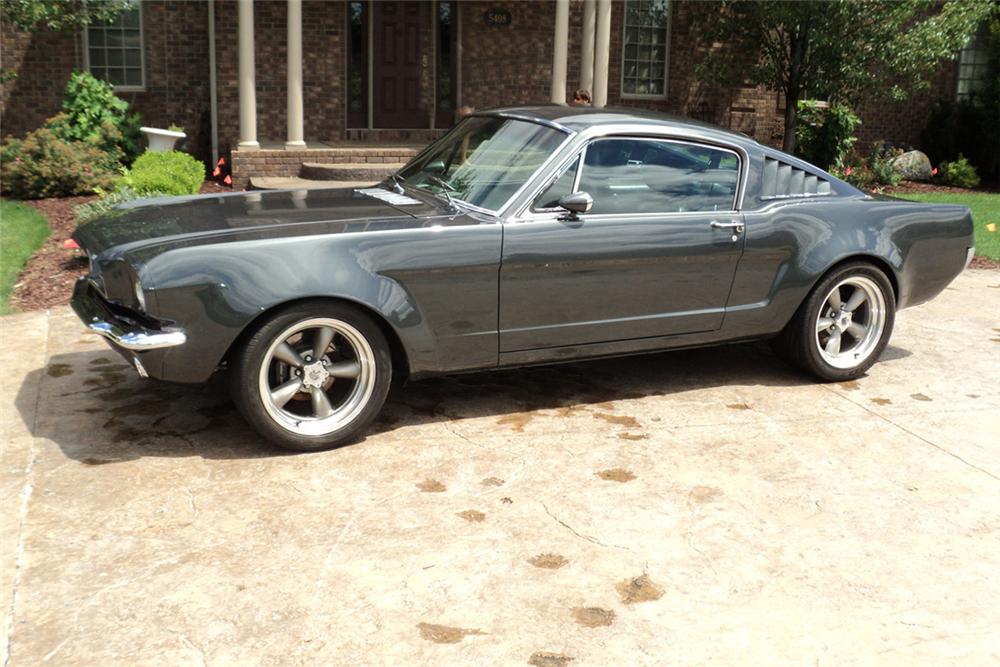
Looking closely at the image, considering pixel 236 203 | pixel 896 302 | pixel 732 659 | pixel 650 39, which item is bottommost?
pixel 732 659

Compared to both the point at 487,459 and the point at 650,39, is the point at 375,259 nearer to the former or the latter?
the point at 487,459

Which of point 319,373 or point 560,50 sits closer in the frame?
point 319,373

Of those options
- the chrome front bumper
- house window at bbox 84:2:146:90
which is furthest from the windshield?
house window at bbox 84:2:146:90

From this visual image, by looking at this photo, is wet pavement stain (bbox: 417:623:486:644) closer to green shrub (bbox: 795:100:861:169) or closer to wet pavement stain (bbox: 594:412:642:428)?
wet pavement stain (bbox: 594:412:642:428)

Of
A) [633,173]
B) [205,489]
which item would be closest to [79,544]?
[205,489]

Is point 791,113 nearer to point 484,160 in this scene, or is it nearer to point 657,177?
point 657,177

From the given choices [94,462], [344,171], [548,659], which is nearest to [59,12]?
[344,171]

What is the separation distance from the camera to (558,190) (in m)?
5.36

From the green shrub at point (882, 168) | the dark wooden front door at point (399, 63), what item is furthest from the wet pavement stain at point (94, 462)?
the green shrub at point (882, 168)

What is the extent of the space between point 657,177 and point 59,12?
1093cm

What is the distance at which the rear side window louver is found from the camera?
19.6 ft

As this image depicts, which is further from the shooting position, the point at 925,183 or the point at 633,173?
the point at 925,183

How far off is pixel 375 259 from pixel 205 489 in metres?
1.29

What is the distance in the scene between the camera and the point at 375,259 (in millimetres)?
4887
